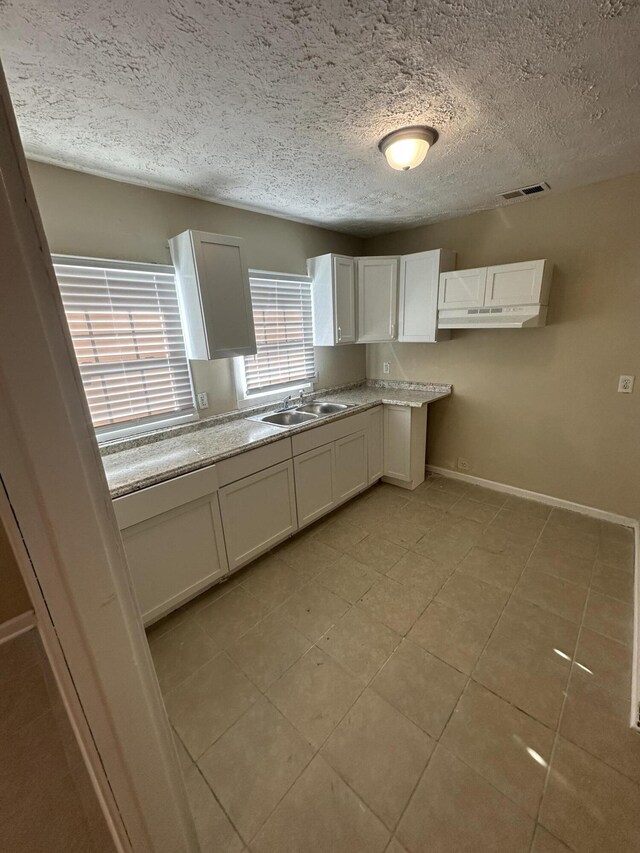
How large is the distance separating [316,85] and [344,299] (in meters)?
1.92

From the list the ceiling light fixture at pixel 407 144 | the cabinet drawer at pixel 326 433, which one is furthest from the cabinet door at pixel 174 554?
the ceiling light fixture at pixel 407 144

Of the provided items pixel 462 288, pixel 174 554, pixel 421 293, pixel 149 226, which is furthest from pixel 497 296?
pixel 174 554

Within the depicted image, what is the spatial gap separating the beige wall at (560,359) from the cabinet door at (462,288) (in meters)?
0.37

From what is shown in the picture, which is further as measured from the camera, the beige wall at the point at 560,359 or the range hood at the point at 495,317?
the range hood at the point at 495,317

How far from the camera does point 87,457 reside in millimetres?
493

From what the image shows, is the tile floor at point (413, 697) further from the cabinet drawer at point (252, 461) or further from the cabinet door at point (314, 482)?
the cabinet drawer at point (252, 461)

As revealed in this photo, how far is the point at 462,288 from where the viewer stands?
2.79 metres

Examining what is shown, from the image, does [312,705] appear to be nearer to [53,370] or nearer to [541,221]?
[53,370]

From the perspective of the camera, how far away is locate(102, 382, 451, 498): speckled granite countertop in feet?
5.77

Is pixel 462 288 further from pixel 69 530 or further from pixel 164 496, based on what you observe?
pixel 69 530

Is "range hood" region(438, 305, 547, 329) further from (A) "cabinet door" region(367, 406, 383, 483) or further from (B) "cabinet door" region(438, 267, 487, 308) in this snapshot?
(A) "cabinet door" region(367, 406, 383, 483)

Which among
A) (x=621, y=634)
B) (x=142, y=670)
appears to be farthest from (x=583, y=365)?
(x=142, y=670)

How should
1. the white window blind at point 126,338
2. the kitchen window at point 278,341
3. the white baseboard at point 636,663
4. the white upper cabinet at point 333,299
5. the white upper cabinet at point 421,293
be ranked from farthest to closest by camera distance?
the white upper cabinet at point 333,299
the white upper cabinet at point 421,293
the kitchen window at point 278,341
the white window blind at point 126,338
the white baseboard at point 636,663

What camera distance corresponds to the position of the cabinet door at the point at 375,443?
313 centimetres
